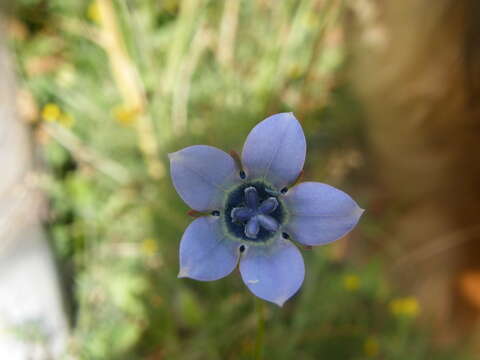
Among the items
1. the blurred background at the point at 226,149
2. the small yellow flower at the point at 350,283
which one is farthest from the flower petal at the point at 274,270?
the small yellow flower at the point at 350,283

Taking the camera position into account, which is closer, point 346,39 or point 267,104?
point 267,104

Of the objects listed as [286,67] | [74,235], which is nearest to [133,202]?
[74,235]

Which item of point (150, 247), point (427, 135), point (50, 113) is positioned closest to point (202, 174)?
point (150, 247)

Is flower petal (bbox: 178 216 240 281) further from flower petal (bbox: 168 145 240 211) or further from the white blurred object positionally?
the white blurred object

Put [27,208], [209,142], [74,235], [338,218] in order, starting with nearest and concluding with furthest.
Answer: [338,218]
[27,208]
[209,142]
[74,235]

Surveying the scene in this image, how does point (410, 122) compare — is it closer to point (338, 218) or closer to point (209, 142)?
point (209, 142)

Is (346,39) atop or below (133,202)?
atop

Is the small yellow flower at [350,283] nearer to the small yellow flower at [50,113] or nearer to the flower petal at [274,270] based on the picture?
the flower petal at [274,270]

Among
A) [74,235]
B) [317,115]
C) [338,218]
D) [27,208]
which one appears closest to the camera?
[338,218]
